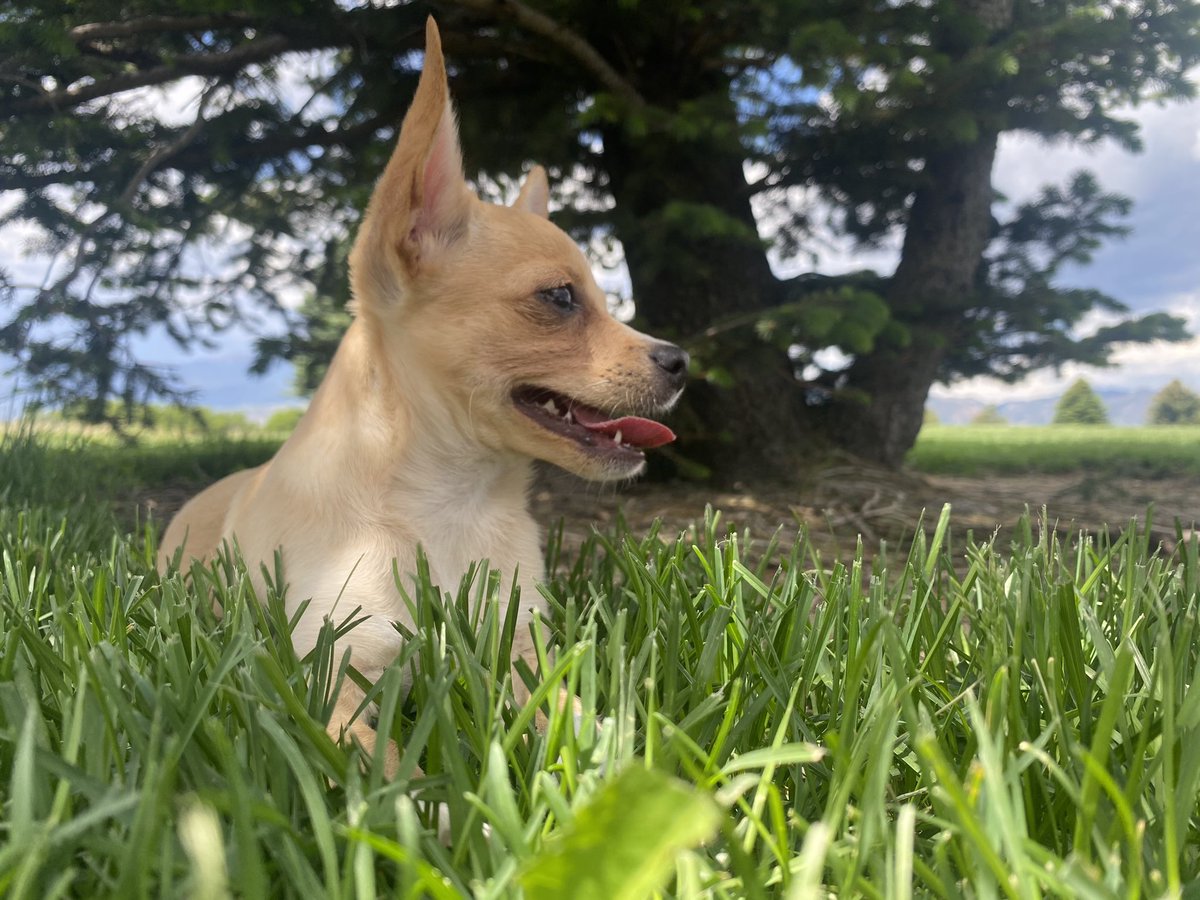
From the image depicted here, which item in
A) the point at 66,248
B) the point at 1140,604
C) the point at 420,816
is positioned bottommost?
the point at 420,816

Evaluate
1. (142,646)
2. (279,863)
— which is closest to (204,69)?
(142,646)

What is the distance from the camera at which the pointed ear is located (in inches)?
99.0

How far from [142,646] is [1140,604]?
176 cm

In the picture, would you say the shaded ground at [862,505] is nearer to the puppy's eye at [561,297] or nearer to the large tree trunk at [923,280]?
the large tree trunk at [923,280]

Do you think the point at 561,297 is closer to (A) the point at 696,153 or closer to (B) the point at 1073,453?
(A) the point at 696,153

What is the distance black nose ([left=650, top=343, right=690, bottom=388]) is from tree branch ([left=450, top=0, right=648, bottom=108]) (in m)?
1.89

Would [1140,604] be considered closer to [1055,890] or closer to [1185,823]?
[1185,823]

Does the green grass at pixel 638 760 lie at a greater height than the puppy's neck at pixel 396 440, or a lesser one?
lesser

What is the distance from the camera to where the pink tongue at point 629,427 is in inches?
79.0

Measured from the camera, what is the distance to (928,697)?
1258 millimetres

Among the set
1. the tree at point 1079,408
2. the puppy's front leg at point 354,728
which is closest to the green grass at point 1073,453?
the tree at point 1079,408

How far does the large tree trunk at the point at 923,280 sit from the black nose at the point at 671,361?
2881 millimetres

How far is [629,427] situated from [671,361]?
212mm

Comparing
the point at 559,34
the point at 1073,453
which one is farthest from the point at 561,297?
the point at 1073,453
